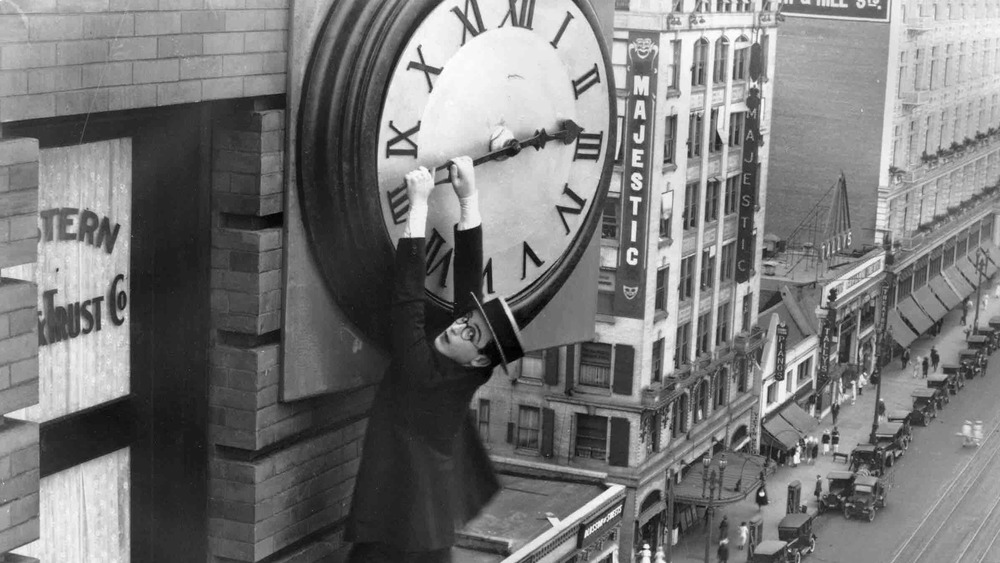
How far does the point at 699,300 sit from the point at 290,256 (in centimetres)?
4214

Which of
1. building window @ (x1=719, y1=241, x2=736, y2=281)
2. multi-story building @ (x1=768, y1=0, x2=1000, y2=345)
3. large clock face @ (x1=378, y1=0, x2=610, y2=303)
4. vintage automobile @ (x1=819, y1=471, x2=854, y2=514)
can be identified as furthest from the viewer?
multi-story building @ (x1=768, y1=0, x2=1000, y2=345)

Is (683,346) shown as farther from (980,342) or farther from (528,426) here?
(980,342)

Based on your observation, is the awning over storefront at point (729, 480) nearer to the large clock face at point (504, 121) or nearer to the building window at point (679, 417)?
the building window at point (679, 417)

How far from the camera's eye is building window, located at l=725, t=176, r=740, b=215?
164ft

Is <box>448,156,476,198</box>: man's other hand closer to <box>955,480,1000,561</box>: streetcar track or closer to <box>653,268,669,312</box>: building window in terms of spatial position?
<box>653,268,669,312</box>: building window

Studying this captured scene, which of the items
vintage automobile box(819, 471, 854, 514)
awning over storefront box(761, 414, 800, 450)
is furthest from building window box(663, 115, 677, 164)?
awning over storefront box(761, 414, 800, 450)

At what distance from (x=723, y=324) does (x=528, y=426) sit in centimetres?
941

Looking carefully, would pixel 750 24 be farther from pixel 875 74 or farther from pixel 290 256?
pixel 290 256

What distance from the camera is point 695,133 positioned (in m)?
46.2

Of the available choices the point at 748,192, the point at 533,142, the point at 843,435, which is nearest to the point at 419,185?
the point at 533,142

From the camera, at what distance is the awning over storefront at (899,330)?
70794 mm

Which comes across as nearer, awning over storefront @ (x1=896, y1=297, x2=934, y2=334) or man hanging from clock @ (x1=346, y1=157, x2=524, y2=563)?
man hanging from clock @ (x1=346, y1=157, x2=524, y2=563)

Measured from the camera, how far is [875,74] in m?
66.8

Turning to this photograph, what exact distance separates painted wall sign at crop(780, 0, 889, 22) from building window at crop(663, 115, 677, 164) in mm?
23106
